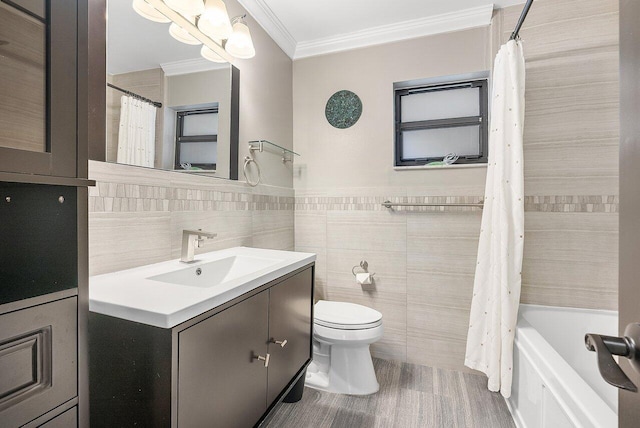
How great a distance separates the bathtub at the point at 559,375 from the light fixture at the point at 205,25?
2162 mm

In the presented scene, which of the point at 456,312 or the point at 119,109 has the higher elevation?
the point at 119,109

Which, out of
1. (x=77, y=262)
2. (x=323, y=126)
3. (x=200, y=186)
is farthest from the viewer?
(x=323, y=126)

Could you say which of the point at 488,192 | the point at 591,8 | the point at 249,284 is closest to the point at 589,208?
the point at 488,192

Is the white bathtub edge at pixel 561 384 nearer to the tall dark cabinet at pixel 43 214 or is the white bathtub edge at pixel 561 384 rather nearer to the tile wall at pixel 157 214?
the tall dark cabinet at pixel 43 214

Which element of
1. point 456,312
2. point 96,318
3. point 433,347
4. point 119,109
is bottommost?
point 433,347

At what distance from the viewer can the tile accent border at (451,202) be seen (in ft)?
6.16

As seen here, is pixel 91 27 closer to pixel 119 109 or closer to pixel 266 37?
pixel 119 109

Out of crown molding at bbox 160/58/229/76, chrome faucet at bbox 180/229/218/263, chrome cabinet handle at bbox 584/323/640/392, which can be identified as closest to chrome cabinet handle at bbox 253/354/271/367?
chrome faucet at bbox 180/229/218/263

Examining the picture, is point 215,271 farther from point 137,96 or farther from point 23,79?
point 23,79

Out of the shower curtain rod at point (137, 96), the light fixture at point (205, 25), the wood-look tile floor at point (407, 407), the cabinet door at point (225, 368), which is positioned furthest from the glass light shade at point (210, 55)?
A: the wood-look tile floor at point (407, 407)

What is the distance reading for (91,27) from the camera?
1.08 metres

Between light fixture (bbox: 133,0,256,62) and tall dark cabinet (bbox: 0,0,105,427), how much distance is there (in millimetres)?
845

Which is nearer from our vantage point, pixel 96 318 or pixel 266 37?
pixel 96 318

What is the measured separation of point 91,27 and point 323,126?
162cm
